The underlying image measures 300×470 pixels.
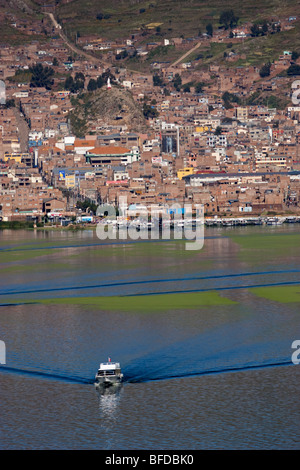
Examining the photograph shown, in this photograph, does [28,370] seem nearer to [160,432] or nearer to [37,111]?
[160,432]

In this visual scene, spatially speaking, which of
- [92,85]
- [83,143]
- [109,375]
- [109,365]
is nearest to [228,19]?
[92,85]

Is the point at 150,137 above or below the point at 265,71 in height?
below

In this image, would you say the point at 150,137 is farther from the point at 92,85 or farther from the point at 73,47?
the point at 73,47

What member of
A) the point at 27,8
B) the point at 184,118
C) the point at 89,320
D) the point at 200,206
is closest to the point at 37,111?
the point at 184,118

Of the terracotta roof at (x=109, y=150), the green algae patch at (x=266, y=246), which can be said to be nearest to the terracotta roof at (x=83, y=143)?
the terracotta roof at (x=109, y=150)

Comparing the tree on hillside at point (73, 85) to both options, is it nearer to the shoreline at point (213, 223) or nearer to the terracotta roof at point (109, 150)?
the terracotta roof at point (109, 150)

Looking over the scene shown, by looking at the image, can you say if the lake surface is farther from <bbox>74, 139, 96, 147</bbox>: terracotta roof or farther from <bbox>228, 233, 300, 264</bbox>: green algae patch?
<bbox>74, 139, 96, 147</bbox>: terracotta roof
